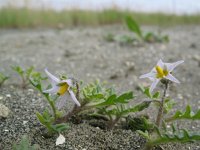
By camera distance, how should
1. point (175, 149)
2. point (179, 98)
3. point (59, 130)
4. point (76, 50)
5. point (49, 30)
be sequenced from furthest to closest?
point (49, 30) < point (76, 50) < point (179, 98) < point (175, 149) < point (59, 130)

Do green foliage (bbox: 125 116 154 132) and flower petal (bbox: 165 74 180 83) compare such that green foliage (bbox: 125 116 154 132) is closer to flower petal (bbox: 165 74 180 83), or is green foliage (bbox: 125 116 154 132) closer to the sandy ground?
the sandy ground

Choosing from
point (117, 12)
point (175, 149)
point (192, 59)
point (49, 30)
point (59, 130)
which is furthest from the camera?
point (117, 12)

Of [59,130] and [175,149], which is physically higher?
[59,130]

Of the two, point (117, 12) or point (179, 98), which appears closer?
point (179, 98)

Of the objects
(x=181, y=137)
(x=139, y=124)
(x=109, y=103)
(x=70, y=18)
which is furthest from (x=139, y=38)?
(x=181, y=137)

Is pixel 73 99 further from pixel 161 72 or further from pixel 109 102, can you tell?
pixel 161 72

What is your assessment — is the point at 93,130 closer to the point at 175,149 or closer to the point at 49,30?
the point at 175,149

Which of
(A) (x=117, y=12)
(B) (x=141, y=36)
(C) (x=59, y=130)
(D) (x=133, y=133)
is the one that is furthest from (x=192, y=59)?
(A) (x=117, y=12)

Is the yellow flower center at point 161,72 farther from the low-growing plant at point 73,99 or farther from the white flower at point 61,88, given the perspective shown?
the white flower at point 61,88
